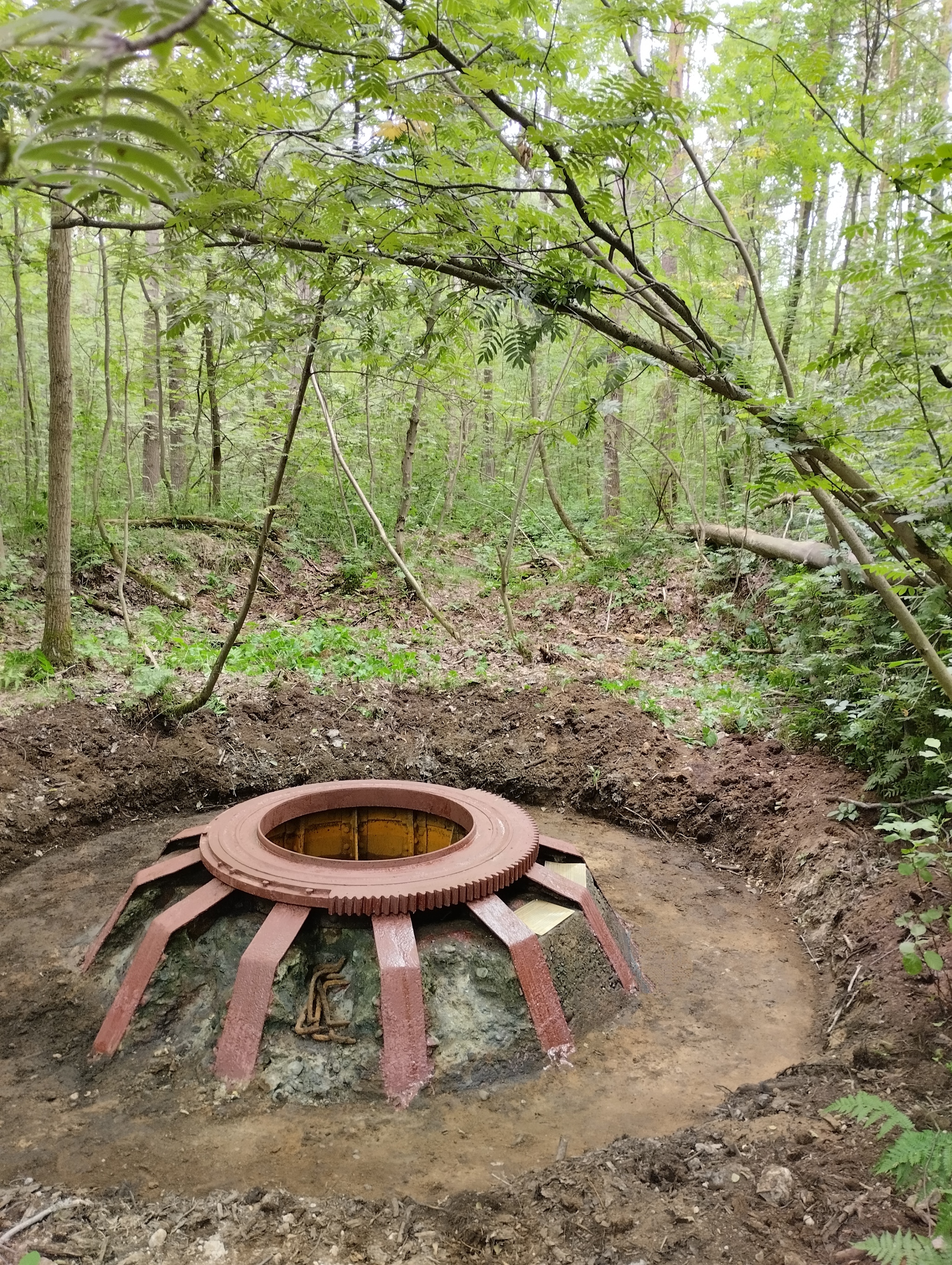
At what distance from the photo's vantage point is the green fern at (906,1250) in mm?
1822

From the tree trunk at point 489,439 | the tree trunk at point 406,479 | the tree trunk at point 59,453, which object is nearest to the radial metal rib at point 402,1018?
the tree trunk at point 59,453

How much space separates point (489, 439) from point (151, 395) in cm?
807

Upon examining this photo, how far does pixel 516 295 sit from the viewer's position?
122 inches

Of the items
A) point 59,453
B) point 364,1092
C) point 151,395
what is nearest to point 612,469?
point 151,395

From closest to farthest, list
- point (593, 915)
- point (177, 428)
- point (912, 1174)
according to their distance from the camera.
A: point (912, 1174) < point (593, 915) < point (177, 428)

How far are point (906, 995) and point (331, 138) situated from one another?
5040mm

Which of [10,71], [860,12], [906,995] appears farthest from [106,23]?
[860,12]

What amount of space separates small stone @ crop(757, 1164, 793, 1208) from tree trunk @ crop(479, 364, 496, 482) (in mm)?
14250

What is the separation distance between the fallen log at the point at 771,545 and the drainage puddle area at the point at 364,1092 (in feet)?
11.6

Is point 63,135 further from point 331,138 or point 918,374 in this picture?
point 918,374

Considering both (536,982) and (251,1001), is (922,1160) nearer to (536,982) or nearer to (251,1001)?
(536,982)

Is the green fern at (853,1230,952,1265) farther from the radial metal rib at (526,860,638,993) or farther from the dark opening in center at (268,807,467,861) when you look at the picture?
the dark opening in center at (268,807,467,861)

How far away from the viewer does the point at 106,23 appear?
69 cm

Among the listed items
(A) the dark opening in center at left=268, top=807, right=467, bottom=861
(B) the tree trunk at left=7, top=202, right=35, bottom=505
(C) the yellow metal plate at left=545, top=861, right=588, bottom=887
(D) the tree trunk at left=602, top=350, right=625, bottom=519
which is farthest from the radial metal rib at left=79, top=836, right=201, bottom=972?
(D) the tree trunk at left=602, top=350, right=625, bottom=519
